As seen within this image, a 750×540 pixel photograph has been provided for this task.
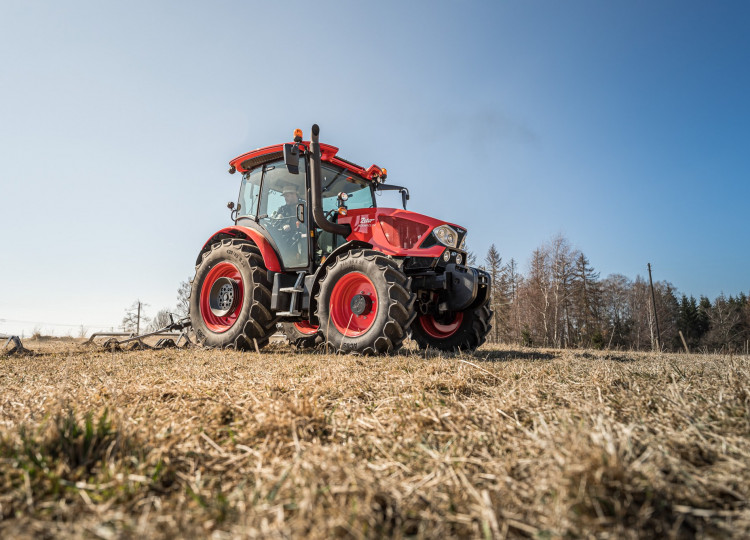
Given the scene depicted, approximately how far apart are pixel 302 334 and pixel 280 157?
10.4 feet

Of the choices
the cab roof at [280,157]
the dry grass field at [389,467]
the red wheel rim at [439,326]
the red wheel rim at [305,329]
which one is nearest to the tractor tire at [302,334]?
the red wheel rim at [305,329]

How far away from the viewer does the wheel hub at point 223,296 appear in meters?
5.95

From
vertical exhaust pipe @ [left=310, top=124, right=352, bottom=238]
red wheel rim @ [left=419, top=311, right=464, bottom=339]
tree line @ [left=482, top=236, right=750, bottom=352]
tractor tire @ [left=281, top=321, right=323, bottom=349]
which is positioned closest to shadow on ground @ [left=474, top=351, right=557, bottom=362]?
red wheel rim @ [left=419, top=311, right=464, bottom=339]

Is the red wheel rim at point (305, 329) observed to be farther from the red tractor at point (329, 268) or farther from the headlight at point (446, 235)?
the headlight at point (446, 235)

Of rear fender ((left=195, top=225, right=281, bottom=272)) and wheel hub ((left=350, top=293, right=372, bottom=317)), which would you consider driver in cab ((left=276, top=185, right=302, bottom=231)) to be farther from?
wheel hub ((left=350, top=293, right=372, bottom=317))

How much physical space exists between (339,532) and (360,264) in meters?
3.79

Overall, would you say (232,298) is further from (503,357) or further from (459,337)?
(503,357)

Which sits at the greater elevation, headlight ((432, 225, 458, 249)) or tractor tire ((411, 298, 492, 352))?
headlight ((432, 225, 458, 249))

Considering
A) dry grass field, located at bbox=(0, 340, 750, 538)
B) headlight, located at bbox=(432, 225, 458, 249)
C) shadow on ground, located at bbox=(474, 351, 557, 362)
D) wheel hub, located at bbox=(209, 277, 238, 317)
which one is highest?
headlight, located at bbox=(432, 225, 458, 249)

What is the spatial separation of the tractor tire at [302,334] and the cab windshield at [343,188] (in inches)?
87.0

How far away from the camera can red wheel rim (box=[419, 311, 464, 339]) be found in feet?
18.5

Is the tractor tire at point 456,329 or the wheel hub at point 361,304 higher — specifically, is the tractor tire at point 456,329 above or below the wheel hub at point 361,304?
below

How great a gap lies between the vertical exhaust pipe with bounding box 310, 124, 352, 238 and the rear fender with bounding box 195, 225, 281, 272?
1.08 m

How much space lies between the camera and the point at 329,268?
4.86 meters
